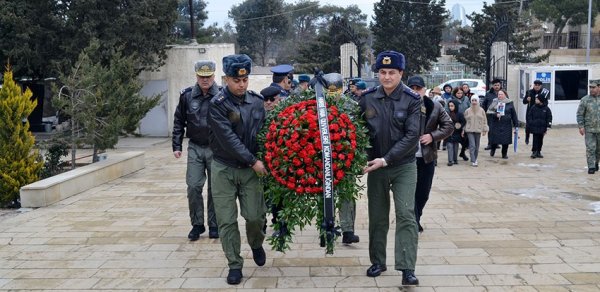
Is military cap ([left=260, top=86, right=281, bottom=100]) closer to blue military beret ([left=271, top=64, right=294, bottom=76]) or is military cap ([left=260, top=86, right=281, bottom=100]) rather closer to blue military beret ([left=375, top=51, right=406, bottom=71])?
blue military beret ([left=271, top=64, right=294, bottom=76])

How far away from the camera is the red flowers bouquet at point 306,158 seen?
491 centimetres

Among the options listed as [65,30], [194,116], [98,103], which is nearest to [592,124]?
[194,116]

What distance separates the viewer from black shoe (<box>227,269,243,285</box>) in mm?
5340

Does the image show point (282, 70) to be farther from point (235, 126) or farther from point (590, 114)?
point (590, 114)

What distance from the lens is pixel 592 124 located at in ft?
36.2

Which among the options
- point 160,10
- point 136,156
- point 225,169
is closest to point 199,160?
point 225,169

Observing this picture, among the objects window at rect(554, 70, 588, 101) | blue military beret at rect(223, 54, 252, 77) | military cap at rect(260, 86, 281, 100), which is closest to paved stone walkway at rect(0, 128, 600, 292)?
military cap at rect(260, 86, 281, 100)

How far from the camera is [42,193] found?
886 cm

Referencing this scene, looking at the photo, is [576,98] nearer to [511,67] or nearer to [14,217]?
[511,67]

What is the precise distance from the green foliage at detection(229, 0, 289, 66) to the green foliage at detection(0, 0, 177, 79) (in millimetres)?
39713

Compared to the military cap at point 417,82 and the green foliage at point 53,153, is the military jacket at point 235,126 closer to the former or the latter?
the military cap at point 417,82

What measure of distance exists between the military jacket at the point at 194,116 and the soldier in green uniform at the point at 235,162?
53.2 inches

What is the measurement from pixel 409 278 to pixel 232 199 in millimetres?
1591

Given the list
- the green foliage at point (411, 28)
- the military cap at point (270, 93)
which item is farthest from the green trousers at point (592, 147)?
the green foliage at point (411, 28)
